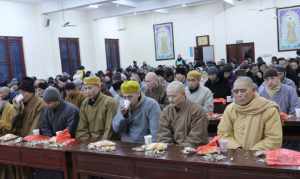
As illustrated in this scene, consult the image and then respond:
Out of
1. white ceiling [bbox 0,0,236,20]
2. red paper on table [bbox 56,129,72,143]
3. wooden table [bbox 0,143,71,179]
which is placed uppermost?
white ceiling [bbox 0,0,236,20]

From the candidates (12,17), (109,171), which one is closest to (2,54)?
(12,17)

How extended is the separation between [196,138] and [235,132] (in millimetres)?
374

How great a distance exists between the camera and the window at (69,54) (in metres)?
14.4

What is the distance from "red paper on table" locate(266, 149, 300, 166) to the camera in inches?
99.3

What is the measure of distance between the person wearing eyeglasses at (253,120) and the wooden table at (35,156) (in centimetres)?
165

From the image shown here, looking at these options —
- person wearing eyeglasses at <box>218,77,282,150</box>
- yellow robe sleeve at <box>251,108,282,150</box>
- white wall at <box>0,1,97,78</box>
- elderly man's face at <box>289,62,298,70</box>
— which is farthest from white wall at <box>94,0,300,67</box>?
yellow robe sleeve at <box>251,108,282,150</box>

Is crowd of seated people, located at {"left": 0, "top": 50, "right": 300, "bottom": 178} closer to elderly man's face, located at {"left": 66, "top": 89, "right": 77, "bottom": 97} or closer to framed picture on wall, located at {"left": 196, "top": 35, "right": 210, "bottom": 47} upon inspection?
elderly man's face, located at {"left": 66, "top": 89, "right": 77, "bottom": 97}

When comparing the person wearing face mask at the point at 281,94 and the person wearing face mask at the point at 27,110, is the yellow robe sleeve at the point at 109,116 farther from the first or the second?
the person wearing face mask at the point at 281,94

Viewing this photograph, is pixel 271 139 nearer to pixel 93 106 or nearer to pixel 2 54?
pixel 93 106

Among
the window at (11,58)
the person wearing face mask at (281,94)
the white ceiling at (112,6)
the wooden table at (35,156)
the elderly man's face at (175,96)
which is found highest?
the white ceiling at (112,6)

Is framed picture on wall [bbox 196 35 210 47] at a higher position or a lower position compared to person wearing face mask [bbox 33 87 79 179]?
higher

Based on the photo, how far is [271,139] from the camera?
316 cm

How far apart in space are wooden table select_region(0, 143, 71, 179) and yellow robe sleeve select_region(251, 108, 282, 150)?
1849 millimetres

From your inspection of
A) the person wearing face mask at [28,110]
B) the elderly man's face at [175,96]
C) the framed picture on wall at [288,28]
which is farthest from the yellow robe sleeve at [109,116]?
the framed picture on wall at [288,28]
